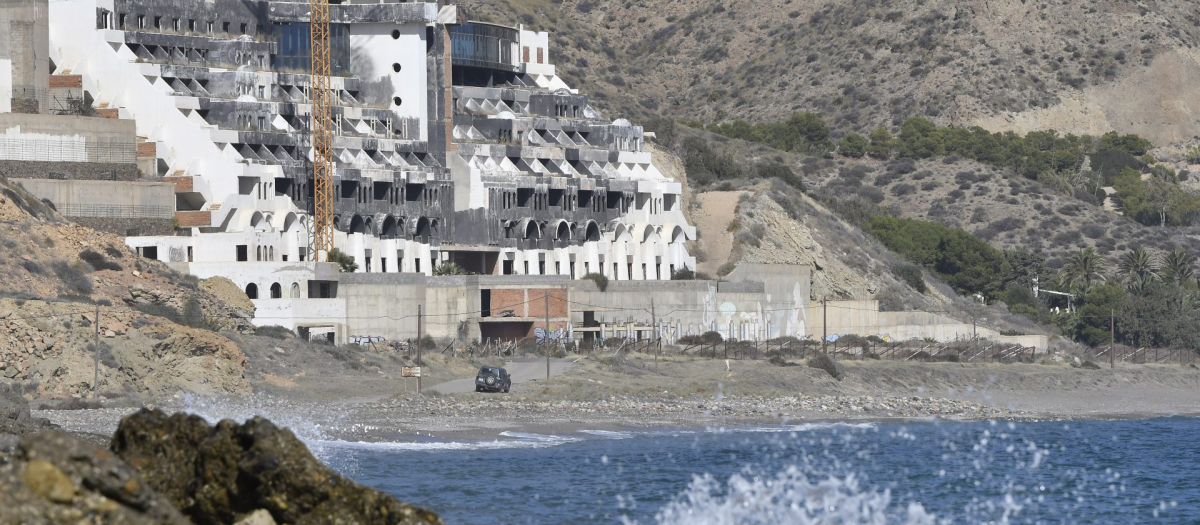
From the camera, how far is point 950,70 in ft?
596

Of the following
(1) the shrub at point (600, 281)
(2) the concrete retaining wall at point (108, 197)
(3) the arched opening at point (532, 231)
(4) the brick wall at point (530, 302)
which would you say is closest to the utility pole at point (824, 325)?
(1) the shrub at point (600, 281)

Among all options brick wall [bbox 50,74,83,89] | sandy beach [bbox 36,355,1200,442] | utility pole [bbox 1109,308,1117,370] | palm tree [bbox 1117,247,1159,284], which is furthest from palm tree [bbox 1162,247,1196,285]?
brick wall [bbox 50,74,83,89]

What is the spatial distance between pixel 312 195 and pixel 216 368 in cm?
3343

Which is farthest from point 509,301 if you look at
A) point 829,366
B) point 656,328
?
point 829,366

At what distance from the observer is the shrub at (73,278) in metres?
72.5

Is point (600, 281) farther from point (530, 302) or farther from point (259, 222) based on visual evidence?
point (259, 222)

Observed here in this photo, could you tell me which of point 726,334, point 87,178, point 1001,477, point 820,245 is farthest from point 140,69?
point 1001,477

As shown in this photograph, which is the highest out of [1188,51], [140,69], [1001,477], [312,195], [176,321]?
[1188,51]

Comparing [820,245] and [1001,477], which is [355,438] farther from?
[820,245]

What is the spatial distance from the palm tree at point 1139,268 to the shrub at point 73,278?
75.9m

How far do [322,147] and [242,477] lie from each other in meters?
77.3

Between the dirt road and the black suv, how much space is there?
899 mm

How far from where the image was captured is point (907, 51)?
18538 centimetres

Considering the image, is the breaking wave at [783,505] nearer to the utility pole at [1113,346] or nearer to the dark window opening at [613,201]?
the utility pole at [1113,346]
